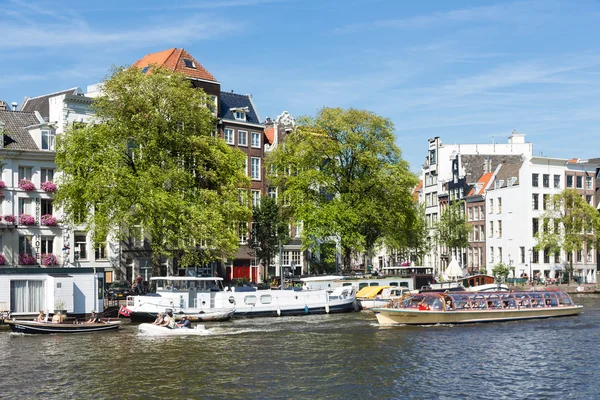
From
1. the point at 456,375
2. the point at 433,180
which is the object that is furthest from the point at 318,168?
the point at 456,375

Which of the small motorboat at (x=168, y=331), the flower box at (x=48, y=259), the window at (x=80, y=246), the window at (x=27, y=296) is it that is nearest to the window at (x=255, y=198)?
the window at (x=80, y=246)

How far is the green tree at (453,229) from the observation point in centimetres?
11431

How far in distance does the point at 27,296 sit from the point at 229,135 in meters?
37.8

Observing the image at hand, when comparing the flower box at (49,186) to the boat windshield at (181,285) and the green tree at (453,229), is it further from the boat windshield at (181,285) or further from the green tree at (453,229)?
the green tree at (453,229)

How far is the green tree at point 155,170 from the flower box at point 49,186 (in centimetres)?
260

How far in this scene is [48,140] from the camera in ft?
247

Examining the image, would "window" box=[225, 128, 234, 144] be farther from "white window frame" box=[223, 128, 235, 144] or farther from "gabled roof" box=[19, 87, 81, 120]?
"gabled roof" box=[19, 87, 81, 120]

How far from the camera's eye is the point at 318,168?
9088cm

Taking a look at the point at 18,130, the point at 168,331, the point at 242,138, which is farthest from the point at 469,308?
the point at 242,138

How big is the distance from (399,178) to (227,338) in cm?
3893

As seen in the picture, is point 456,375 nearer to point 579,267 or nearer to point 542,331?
point 542,331

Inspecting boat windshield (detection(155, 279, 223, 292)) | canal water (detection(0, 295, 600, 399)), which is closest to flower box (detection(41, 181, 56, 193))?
Result: boat windshield (detection(155, 279, 223, 292))

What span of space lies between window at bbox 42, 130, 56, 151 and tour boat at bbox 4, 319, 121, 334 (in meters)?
23.7

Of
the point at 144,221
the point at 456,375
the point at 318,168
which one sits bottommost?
the point at 456,375
